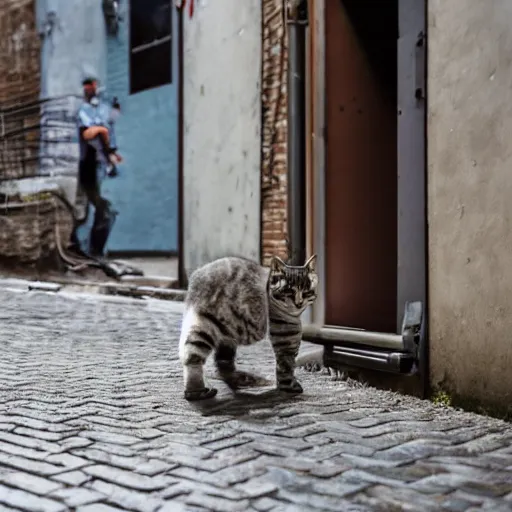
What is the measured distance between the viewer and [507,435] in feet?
11.5

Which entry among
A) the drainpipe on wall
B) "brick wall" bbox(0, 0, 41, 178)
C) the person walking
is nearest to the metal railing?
"brick wall" bbox(0, 0, 41, 178)

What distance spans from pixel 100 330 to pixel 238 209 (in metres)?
2.16

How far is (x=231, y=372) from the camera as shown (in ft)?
15.9

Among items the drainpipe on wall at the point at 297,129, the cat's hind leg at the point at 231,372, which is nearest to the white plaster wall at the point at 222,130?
the drainpipe on wall at the point at 297,129

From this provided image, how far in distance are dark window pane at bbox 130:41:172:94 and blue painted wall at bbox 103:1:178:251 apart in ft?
0.32

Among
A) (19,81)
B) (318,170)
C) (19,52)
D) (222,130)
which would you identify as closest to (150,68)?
(222,130)

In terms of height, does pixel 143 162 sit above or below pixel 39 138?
below

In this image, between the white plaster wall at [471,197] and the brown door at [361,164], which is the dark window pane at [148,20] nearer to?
the brown door at [361,164]

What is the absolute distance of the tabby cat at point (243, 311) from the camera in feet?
13.2

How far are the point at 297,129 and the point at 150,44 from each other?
4707 millimetres

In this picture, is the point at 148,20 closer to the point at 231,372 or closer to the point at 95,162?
the point at 95,162

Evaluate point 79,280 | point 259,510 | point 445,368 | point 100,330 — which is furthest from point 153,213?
point 259,510

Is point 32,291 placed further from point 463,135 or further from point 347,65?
point 463,135

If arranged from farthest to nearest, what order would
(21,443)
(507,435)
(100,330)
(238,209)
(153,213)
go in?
(153,213)
(238,209)
(100,330)
(507,435)
(21,443)
